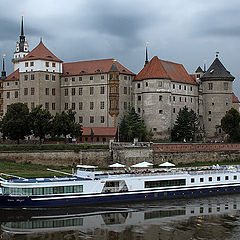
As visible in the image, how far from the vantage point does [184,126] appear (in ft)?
338

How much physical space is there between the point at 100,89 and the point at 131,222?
191 ft

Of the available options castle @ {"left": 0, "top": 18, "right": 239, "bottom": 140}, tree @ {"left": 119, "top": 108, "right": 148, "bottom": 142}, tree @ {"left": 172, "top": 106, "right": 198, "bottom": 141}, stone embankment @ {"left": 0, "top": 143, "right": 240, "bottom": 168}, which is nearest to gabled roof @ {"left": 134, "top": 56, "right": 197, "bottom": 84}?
castle @ {"left": 0, "top": 18, "right": 239, "bottom": 140}

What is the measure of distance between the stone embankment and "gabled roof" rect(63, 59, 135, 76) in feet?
80.9

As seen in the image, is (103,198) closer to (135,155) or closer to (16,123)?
(135,155)

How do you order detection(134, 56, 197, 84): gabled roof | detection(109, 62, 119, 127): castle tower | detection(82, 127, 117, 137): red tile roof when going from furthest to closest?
detection(134, 56, 197, 84): gabled roof < detection(109, 62, 119, 127): castle tower < detection(82, 127, 117, 137): red tile roof

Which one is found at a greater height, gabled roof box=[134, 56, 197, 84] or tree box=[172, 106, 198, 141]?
gabled roof box=[134, 56, 197, 84]

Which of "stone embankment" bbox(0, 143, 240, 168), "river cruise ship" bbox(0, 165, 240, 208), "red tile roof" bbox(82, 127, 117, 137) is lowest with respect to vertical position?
"river cruise ship" bbox(0, 165, 240, 208)

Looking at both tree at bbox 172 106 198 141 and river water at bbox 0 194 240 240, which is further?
tree at bbox 172 106 198 141

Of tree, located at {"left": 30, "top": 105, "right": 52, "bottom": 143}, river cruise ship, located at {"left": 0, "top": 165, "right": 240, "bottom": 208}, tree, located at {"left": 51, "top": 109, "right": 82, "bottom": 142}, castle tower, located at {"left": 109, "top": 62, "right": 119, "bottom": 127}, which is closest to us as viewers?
river cruise ship, located at {"left": 0, "top": 165, "right": 240, "bottom": 208}

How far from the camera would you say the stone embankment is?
77.3 metres

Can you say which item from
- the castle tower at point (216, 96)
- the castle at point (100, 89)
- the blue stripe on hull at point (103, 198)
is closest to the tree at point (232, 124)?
the castle at point (100, 89)

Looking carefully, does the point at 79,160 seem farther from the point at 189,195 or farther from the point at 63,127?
the point at 189,195

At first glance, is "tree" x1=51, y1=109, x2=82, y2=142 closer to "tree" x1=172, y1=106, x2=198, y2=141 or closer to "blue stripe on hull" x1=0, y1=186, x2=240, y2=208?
"tree" x1=172, y1=106, x2=198, y2=141

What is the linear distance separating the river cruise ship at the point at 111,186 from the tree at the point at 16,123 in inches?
1077
